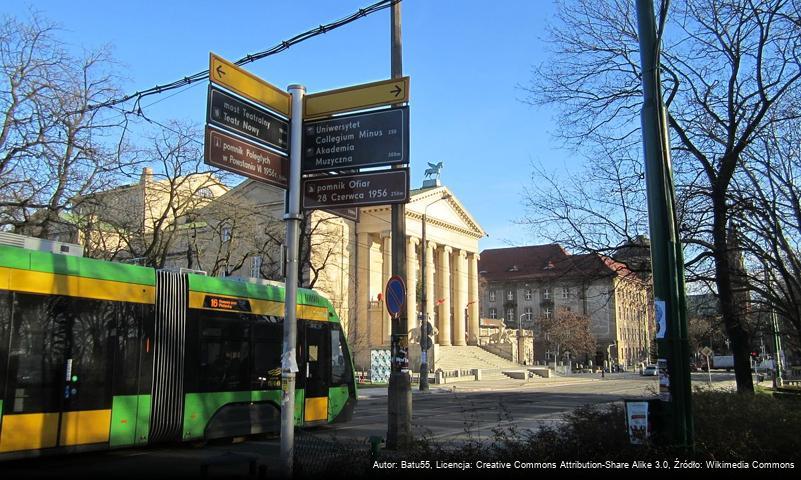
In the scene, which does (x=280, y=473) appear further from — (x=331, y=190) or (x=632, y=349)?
(x=632, y=349)

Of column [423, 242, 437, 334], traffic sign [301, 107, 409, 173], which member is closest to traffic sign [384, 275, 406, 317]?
traffic sign [301, 107, 409, 173]

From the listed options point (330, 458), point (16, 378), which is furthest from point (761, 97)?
point (16, 378)

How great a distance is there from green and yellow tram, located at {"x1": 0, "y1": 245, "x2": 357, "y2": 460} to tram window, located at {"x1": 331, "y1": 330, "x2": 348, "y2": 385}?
0.78 meters

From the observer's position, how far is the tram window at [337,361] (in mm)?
15016

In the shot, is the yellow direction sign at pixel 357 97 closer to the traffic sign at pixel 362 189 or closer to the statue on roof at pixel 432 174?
the traffic sign at pixel 362 189

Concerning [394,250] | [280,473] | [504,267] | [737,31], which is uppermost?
[504,267]

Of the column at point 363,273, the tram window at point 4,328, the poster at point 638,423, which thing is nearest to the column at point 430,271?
the column at point 363,273

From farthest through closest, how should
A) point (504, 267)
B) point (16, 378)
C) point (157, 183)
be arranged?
1. point (504, 267)
2. point (157, 183)
3. point (16, 378)

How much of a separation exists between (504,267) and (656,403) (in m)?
113

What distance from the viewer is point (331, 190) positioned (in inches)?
358

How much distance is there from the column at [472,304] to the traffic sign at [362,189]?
74356 millimetres

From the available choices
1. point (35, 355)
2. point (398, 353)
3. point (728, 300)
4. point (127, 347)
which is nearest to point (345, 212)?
point (398, 353)

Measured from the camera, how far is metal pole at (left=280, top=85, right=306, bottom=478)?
798 centimetres

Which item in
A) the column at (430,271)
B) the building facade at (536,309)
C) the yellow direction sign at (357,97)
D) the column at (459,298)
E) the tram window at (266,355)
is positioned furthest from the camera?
the building facade at (536,309)
